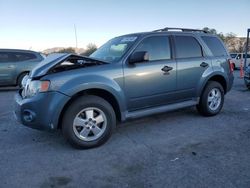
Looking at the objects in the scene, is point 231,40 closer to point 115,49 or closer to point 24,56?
point 24,56

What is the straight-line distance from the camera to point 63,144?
434 cm

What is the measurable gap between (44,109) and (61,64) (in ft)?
2.58

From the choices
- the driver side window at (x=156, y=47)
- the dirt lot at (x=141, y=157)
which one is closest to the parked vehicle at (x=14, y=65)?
the dirt lot at (x=141, y=157)

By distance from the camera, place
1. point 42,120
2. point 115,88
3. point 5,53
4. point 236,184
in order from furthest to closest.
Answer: point 5,53, point 115,88, point 42,120, point 236,184

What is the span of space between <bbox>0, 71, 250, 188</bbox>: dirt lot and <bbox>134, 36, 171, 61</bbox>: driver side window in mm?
1339

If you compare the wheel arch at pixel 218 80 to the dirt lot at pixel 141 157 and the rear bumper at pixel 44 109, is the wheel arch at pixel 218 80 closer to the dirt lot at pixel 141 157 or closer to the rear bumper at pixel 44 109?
the dirt lot at pixel 141 157

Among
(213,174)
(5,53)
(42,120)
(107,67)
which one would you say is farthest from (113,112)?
(5,53)

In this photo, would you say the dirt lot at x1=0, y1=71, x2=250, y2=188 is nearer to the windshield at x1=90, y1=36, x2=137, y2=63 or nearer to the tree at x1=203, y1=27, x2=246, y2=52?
the windshield at x1=90, y1=36, x2=137, y2=63

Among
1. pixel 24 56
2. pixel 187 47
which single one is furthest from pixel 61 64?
pixel 24 56

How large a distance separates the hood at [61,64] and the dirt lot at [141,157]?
3.91ft

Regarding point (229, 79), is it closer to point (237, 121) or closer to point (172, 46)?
point (237, 121)

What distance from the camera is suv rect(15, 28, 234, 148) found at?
391cm

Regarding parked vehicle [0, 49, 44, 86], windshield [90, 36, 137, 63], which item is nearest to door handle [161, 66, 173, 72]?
windshield [90, 36, 137, 63]

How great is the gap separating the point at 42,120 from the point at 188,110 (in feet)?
12.1
